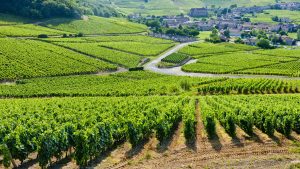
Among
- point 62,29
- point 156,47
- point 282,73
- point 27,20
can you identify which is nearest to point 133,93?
point 282,73

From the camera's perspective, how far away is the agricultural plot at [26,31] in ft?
494

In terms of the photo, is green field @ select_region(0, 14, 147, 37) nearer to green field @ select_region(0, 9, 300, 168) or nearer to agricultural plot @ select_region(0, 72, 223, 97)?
green field @ select_region(0, 9, 300, 168)

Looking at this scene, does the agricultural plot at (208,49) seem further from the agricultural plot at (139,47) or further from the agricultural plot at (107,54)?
the agricultural plot at (107,54)

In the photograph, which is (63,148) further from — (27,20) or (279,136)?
(27,20)

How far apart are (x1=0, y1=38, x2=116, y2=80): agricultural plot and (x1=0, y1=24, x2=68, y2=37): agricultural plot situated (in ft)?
39.5

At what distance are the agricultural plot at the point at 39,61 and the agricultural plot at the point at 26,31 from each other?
1205 cm

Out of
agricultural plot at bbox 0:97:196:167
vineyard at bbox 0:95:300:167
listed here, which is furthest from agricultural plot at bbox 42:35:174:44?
vineyard at bbox 0:95:300:167

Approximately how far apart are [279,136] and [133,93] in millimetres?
46335

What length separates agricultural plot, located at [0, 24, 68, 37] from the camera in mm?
150700

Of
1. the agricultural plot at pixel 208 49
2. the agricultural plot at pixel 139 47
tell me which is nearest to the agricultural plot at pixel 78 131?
the agricultural plot at pixel 139 47

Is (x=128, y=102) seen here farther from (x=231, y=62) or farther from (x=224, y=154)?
(x=231, y=62)

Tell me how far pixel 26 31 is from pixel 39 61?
4474 centimetres

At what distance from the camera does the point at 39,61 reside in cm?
12138

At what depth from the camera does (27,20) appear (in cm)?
18338
